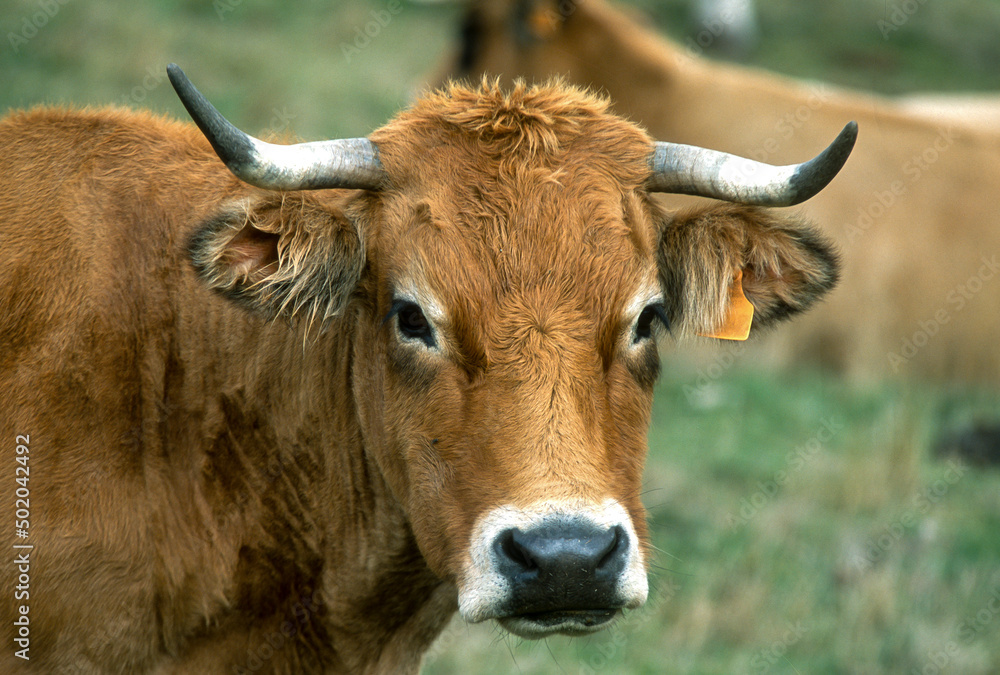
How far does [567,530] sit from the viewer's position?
110 inches

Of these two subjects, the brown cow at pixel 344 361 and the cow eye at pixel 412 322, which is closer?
the brown cow at pixel 344 361

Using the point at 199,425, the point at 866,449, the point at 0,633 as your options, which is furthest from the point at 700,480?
the point at 0,633

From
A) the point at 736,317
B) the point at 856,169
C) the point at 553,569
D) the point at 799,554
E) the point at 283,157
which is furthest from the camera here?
the point at 856,169

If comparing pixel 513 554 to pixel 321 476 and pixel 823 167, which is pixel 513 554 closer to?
pixel 321 476

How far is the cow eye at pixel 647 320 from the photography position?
134 inches

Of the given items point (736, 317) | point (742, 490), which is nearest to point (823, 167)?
point (736, 317)

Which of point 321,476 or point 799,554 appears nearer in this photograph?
point 321,476

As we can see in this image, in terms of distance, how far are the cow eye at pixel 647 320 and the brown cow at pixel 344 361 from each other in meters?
0.01

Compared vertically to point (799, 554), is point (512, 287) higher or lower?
higher

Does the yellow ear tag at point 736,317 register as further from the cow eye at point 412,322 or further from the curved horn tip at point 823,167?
the cow eye at point 412,322

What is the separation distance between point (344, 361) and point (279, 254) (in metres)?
0.49

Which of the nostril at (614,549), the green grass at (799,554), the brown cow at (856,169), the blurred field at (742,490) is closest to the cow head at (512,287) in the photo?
the nostril at (614,549)

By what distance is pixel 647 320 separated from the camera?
11.3ft

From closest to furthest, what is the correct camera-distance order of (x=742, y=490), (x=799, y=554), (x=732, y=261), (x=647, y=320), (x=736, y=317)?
(x=647, y=320), (x=732, y=261), (x=736, y=317), (x=799, y=554), (x=742, y=490)
